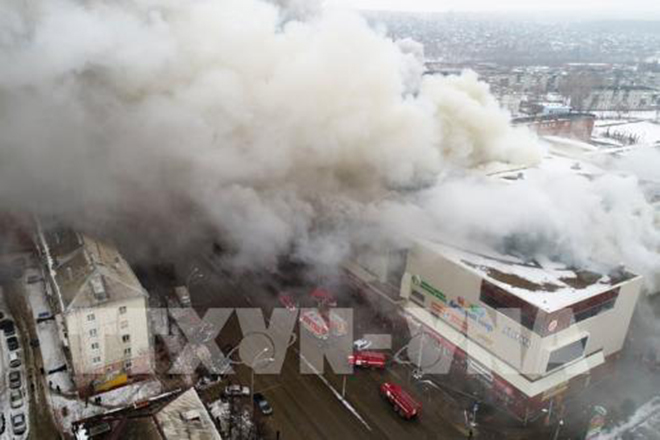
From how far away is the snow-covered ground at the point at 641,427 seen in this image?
12734 millimetres

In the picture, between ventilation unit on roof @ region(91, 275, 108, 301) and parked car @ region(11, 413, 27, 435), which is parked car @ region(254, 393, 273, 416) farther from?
parked car @ region(11, 413, 27, 435)

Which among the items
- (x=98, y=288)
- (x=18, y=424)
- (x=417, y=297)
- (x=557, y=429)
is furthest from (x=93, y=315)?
(x=557, y=429)

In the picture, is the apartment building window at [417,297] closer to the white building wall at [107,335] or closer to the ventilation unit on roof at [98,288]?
the white building wall at [107,335]

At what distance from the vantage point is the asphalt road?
12.4 meters

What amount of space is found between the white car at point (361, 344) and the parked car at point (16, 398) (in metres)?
8.54

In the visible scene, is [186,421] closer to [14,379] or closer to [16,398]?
[16,398]

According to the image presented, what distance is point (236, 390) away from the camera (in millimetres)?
13359

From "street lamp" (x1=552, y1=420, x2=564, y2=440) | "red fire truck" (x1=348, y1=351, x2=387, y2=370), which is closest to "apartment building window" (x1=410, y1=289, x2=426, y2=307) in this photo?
"red fire truck" (x1=348, y1=351, x2=387, y2=370)

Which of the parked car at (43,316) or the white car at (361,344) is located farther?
the parked car at (43,316)

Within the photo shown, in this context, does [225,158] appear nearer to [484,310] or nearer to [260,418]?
[260,418]

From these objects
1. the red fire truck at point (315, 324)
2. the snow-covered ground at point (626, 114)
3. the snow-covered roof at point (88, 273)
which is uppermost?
the snow-covered roof at point (88, 273)

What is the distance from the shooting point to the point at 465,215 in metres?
16.3

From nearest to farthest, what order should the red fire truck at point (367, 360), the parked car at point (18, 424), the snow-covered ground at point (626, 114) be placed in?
the parked car at point (18, 424) < the red fire truck at point (367, 360) < the snow-covered ground at point (626, 114)

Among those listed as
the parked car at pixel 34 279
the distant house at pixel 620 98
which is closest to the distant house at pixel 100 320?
the parked car at pixel 34 279
